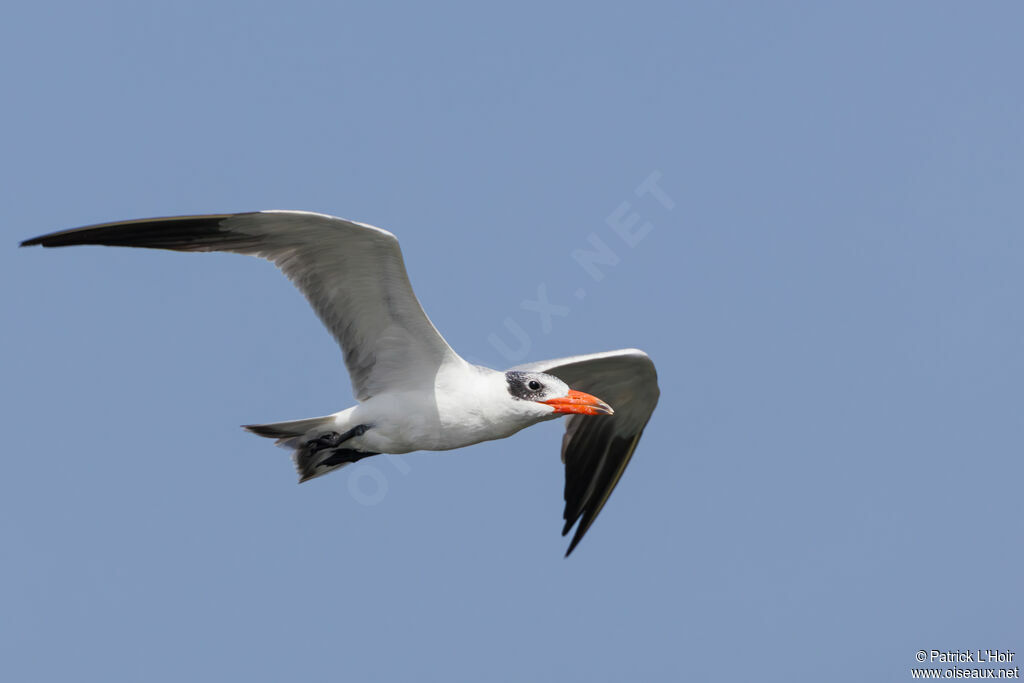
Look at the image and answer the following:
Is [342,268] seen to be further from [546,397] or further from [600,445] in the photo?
[600,445]

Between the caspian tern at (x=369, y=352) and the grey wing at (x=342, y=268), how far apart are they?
11 millimetres

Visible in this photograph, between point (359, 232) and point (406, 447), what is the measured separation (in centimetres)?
260

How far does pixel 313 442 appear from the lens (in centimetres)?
1428

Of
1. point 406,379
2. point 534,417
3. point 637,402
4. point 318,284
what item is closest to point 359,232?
point 318,284

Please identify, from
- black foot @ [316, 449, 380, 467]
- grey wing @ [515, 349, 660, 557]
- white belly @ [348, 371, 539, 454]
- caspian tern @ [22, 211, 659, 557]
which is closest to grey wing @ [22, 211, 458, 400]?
caspian tern @ [22, 211, 659, 557]

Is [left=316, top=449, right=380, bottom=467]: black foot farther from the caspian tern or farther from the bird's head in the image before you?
the bird's head

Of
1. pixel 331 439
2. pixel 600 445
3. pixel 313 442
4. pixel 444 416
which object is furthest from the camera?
pixel 600 445

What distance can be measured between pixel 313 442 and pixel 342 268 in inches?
87.2

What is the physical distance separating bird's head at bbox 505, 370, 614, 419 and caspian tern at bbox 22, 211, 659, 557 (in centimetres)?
1

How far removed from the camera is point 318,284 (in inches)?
532

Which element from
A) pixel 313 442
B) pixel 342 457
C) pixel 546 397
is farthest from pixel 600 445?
pixel 313 442

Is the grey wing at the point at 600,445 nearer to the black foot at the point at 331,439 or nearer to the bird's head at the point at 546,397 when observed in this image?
the bird's head at the point at 546,397

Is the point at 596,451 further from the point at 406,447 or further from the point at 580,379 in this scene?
the point at 406,447

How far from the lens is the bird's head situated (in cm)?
1359
